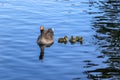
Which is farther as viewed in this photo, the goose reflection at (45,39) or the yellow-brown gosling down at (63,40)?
the goose reflection at (45,39)

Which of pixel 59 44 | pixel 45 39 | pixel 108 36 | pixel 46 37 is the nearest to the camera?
pixel 59 44

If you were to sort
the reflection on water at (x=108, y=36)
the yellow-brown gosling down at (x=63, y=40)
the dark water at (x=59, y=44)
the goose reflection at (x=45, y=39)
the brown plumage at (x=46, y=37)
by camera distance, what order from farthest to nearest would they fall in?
the brown plumage at (x=46, y=37)
the goose reflection at (x=45, y=39)
the yellow-brown gosling down at (x=63, y=40)
the dark water at (x=59, y=44)
the reflection on water at (x=108, y=36)

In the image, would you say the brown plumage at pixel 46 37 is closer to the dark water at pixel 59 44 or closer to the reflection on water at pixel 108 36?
the dark water at pixel 59 44

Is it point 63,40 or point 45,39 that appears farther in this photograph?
point 45,39

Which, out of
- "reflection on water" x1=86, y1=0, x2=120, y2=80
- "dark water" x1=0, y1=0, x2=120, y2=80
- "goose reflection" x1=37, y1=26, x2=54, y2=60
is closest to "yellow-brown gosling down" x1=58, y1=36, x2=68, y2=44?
"dark water" x1=0, y1=0, x2=120, y2=80

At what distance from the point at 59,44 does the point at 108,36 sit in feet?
13.7

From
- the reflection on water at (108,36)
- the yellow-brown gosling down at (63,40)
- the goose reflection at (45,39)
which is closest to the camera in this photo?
the reflection on water at (108,36)

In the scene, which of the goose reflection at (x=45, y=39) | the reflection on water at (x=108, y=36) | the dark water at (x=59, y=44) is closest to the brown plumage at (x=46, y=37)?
the goose reflection at (x=45, y=39)

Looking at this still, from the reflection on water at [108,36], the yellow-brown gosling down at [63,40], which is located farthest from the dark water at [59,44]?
the yellow-brown gosling down at [63,40]

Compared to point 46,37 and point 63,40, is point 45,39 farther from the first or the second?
point 63,40

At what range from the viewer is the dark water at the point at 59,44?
2311 centimetres

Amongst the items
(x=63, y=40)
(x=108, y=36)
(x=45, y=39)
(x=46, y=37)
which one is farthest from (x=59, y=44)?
(x=108, y=36)

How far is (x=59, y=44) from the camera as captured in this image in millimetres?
28938

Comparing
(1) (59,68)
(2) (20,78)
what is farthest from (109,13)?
(2) (20,78)
